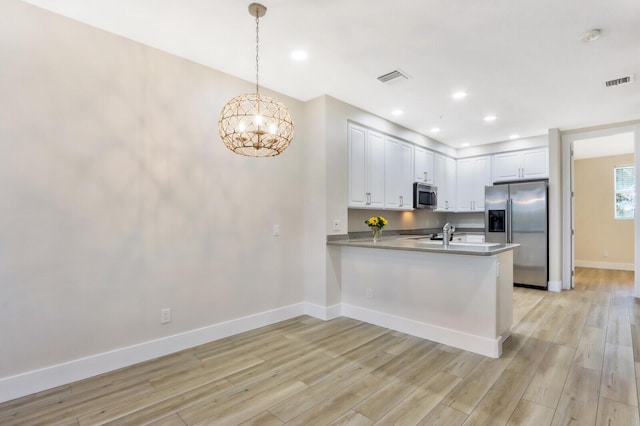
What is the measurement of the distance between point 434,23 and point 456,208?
487cm

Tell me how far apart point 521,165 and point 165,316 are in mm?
6213

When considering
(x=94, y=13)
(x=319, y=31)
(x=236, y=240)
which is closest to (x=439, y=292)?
(x=236, y=240)

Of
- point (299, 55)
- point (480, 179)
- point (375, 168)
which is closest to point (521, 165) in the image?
point (480, 179)

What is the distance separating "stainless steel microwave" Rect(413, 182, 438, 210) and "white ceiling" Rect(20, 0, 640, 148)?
1.63 meters

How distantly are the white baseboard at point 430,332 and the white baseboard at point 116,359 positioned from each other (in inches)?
42.1

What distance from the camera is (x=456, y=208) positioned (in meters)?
6.69

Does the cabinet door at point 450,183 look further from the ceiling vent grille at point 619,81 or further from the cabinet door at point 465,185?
the ceiling vent grille at point 619,81

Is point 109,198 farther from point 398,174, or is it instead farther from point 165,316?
point 398,174

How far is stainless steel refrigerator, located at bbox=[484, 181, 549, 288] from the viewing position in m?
5.35

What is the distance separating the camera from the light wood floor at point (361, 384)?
6.57ft

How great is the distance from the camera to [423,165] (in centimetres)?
573

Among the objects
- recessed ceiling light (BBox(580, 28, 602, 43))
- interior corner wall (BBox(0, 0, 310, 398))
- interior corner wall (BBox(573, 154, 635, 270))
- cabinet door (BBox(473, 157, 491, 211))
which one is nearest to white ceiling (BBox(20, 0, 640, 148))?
recessed ceiling light (BBox(580, 28, 602, 43))

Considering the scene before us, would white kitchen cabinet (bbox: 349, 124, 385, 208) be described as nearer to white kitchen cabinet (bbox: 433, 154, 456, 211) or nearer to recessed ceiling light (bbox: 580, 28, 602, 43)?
white kitchen cabinet (bbox: 433, 154, 456, 211)

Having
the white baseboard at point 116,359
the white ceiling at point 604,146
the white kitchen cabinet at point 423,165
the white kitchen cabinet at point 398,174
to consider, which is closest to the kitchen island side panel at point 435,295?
the white baseboard at point 116,359
